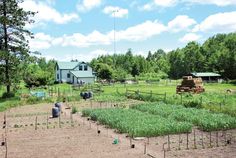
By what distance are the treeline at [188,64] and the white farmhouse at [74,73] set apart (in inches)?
130

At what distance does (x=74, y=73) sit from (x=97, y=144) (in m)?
66.4

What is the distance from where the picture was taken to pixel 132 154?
46.5ft

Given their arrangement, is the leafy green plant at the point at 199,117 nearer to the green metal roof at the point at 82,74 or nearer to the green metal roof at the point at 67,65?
the green metal roof at the point at 82,74

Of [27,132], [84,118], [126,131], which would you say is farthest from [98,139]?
[84,118]

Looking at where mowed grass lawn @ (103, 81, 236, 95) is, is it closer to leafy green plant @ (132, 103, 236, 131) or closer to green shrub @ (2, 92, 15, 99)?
green shrub @ (2, 92, 15, 99)

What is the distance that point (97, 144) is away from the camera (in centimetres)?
1625

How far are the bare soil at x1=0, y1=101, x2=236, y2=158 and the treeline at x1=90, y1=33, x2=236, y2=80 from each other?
208ft

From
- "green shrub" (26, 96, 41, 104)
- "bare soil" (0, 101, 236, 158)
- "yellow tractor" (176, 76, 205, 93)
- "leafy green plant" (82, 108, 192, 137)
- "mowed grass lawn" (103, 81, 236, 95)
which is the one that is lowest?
"bare soil" (0, 101, 236, 158)

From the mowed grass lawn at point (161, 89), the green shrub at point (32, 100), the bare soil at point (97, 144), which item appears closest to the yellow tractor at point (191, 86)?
the mowed grass lawn at point (161, 89)

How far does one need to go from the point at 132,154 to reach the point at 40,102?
25.7 m

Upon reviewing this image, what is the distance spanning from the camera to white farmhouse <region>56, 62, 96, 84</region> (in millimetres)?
80700

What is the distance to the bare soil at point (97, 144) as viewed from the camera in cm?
A: 1423

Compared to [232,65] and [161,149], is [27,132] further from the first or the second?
[232,65]

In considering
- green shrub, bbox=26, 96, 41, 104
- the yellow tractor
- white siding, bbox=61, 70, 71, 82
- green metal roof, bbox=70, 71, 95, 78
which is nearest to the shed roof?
white siding, bbox=61, 70, 71, 82
